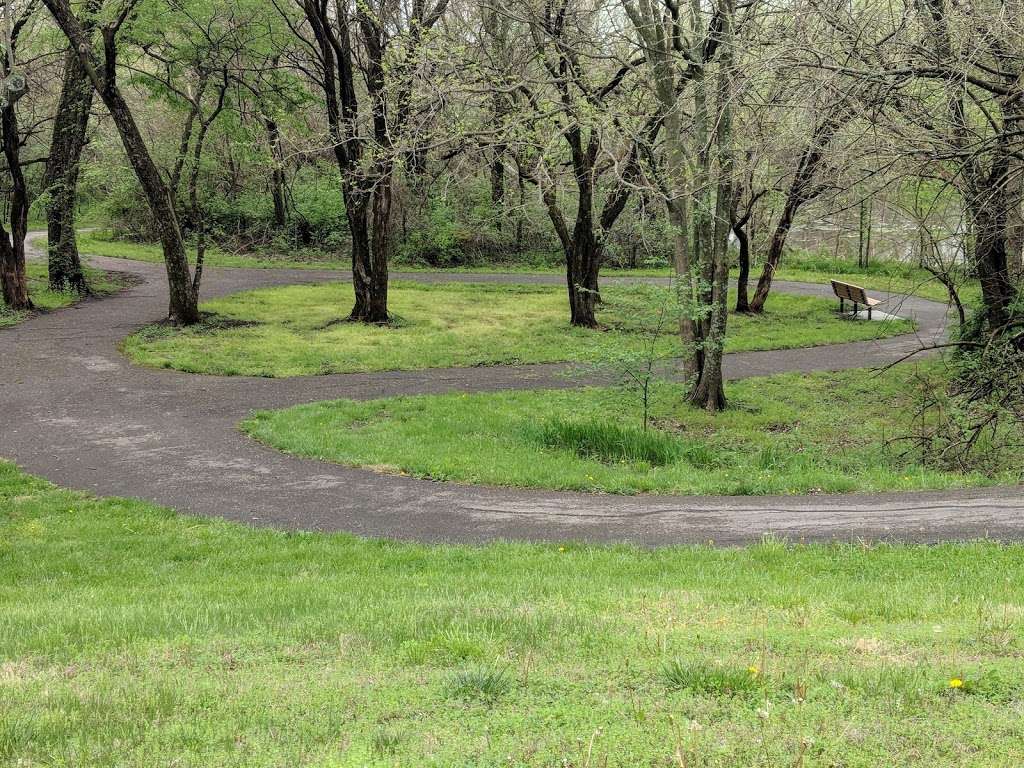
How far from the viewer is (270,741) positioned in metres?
3.45

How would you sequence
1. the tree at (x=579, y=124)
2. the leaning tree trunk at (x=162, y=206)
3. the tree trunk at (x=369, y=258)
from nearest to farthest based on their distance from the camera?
1. the tree at (x=579, y=124)
2. the leaning tree trunk at (x=162, y=206)
3. the tree trunk at (x=369, y=258)

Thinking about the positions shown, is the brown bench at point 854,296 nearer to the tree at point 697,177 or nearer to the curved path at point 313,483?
the curved path at point 313,483

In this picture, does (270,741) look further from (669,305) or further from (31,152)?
(31,152)

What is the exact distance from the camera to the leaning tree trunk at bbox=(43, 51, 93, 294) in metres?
25.2

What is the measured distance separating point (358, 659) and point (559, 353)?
16.6 meters

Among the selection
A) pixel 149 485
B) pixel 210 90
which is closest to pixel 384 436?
pixel 149 485

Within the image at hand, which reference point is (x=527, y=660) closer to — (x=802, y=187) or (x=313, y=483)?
(x=313, y=483)

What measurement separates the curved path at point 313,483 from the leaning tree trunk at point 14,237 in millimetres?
4888

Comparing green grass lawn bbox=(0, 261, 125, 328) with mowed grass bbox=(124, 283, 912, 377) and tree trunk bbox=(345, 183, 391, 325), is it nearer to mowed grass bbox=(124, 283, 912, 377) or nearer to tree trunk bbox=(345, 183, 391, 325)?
mowed grass bbox=(124, 283, 912, 377)

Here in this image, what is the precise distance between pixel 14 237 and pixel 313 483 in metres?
17.8

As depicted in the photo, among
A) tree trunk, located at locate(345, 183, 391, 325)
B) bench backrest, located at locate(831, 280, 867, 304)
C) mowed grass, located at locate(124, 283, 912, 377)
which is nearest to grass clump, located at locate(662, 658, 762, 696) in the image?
mowed grass, located at locate(124, 283, 912, 377)

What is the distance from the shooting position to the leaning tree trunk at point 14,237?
2334 centimetres

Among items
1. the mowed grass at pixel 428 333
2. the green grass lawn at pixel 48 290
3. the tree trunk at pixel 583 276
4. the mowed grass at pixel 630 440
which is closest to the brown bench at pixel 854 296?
the mowed grass at pixel 428 333

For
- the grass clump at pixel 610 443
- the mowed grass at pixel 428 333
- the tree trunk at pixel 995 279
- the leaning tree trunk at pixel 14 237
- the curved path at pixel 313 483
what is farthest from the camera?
the leaning tree trunk at pixel 14 237
